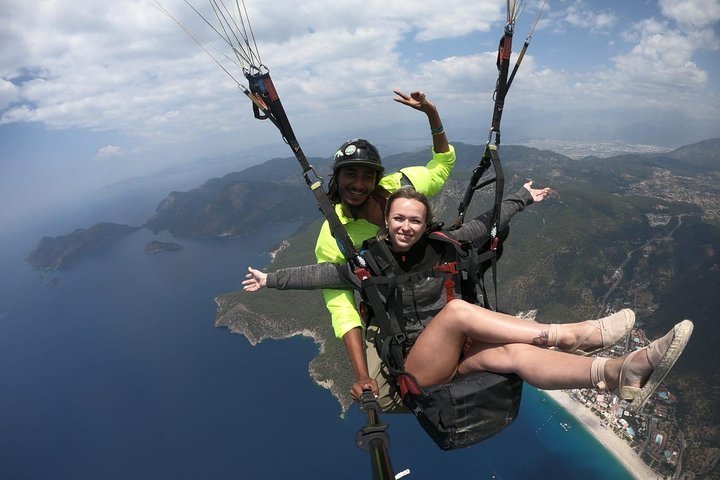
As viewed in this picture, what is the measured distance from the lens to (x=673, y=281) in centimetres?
6412

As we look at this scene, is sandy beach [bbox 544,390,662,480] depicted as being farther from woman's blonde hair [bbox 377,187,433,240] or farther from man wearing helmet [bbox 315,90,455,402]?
woman's blonde hair [bbox 377,187,433,240]

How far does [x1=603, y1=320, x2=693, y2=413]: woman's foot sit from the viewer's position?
2271 mm

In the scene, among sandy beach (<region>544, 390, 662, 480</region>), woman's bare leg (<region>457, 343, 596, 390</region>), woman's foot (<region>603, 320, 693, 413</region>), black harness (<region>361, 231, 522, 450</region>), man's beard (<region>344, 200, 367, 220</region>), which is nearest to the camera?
woman's foot (<region>603, 320, 693, 413</region>)

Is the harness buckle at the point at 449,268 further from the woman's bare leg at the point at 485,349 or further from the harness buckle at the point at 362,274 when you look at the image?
Answer: the harness buckle at the point at 362,274

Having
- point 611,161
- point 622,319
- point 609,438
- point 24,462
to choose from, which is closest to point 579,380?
point 622,319

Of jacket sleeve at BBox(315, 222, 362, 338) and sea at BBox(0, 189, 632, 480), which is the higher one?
jacket sleeve at BBox(315, 222, 362, 338)

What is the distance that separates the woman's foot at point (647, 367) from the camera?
7.45 ft

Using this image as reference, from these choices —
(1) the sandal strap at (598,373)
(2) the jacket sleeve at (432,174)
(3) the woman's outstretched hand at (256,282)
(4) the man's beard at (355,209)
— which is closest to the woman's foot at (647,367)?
(1) the sandal strap at (598,373)

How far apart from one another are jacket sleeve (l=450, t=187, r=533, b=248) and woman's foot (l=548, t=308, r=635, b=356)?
1.21m

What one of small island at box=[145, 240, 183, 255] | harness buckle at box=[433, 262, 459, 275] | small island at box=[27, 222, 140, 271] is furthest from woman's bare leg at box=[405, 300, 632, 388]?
small island at box=[27, 222, 140, 271]

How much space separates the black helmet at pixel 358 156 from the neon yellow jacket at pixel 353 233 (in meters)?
0.29

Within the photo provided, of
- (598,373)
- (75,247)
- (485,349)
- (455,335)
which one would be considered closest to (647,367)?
(598,373)

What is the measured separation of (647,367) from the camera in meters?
2.34

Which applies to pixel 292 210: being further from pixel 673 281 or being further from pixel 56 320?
pixel 673 281
